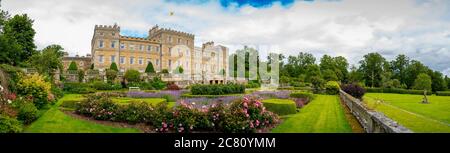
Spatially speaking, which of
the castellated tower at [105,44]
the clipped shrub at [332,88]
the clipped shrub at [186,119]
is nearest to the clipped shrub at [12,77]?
the clipped shrub at [186,119]

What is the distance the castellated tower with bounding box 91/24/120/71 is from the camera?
4416cm

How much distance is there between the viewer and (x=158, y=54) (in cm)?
5075

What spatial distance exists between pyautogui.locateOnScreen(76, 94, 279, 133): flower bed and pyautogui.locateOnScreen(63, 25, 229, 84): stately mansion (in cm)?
3104

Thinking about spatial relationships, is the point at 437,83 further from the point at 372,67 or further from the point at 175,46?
the point at 175,46

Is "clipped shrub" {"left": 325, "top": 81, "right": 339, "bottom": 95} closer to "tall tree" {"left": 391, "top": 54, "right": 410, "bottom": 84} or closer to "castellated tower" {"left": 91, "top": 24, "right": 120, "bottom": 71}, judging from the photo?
"castellated tower" {"left": 91, "top": 24, "right": 120, "bottom": 71}

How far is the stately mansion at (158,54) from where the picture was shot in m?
44.4

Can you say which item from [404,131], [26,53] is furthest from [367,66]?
[404,131]

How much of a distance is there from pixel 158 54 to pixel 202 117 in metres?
43.8

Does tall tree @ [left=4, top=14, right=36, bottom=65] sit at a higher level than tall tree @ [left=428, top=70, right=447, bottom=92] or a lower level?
higher

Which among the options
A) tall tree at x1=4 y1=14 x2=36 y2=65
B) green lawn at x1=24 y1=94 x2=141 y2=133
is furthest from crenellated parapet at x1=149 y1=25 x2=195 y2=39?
green lawn at x1=24 y1=94 x2=141 y2=133

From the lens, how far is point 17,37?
1201 inches

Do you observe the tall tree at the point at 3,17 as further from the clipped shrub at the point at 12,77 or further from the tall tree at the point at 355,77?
the tall tree at the point at 355,77

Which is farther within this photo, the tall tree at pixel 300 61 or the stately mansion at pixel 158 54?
the tall tree at pixel 300 61

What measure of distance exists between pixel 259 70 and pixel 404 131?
56.8 m
